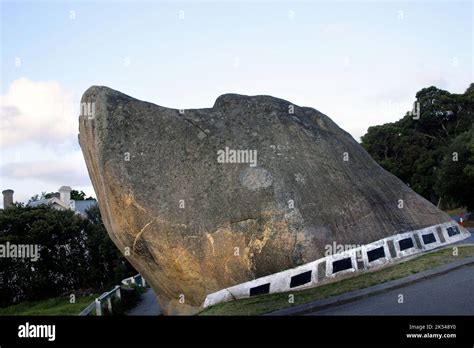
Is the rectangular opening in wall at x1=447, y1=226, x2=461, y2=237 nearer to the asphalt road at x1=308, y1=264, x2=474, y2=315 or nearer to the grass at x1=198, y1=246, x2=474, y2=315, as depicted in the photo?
the grass at x1=198, y1=246, x2=474, y2=315

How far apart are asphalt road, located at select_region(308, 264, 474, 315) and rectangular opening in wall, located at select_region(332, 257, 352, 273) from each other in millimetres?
952

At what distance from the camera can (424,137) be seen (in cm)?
4722

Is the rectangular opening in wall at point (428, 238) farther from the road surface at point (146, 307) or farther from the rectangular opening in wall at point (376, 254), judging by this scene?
the road surface at point (146, 307)

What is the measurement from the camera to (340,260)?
9.93 metres

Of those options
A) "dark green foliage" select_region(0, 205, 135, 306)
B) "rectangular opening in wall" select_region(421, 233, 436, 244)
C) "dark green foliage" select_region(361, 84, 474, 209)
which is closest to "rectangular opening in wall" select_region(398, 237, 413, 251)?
"rectangular opening in wall" select_region(421, 233, 436, 244)

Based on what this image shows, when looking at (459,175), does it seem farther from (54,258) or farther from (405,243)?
(405,243)

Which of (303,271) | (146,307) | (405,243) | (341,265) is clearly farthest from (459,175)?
(303,271)

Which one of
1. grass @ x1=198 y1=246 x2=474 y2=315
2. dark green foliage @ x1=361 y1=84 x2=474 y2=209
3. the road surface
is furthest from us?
dark green foliage @ x1=361 y1=84 x2=474 y2=209

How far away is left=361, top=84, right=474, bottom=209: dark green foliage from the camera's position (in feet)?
148

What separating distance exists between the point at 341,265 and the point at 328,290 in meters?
0.68

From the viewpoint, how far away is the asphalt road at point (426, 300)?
25.9 ft

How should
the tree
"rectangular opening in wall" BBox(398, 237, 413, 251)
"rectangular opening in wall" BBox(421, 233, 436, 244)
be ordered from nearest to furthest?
"rectangular opening in wall" BBox(398, 237, 413, 251), "rectangular opening in wall" BBox(421, 233, 436, 244), the tree

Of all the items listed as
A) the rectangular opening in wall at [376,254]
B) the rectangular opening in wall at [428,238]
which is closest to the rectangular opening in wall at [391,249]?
the rectangular opening in wall at [376,254]
